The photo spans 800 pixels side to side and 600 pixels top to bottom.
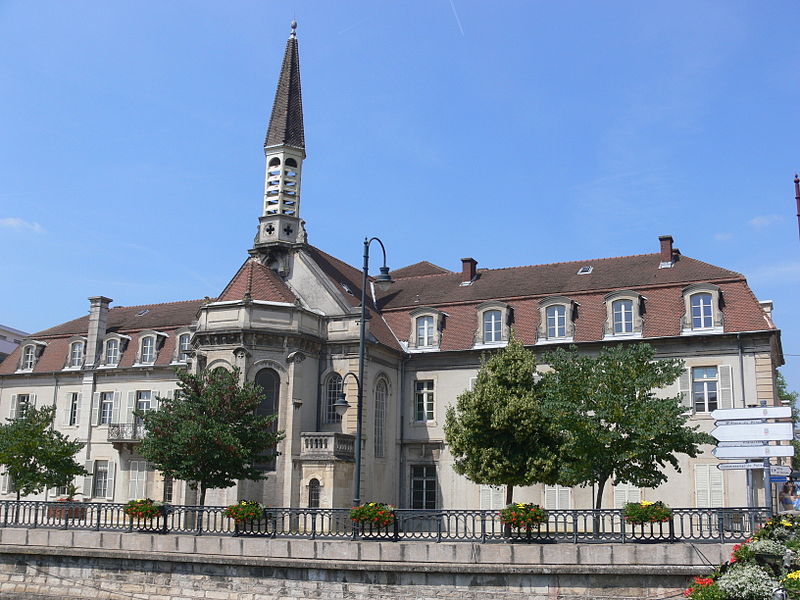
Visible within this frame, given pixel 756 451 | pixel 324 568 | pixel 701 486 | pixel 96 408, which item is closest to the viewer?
pixel 756 451

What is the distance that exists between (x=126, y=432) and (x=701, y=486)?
25.9 meters

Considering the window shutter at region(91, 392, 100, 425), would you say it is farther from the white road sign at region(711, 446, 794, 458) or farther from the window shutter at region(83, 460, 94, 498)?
the white road sign at region(711, 446, 794, 458)

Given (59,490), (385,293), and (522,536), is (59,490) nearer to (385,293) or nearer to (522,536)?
(385,293)

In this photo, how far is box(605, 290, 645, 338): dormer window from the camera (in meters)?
33.9

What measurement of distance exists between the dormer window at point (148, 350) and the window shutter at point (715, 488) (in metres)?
26.4

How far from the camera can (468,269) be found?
1585 inches

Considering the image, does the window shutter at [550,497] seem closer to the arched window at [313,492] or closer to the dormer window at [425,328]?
the dormer window at [425,328]

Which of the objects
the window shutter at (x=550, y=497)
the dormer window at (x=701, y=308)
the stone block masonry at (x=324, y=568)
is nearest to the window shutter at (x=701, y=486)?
the dormer window at (x=701, y=308)

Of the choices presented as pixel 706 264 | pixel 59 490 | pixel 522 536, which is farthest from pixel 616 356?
pixel 59 490

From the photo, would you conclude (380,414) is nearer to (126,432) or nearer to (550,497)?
(550,497)

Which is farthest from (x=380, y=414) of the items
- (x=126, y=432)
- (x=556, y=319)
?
(x=126, y=432)

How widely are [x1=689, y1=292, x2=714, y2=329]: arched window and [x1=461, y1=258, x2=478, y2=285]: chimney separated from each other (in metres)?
10.7

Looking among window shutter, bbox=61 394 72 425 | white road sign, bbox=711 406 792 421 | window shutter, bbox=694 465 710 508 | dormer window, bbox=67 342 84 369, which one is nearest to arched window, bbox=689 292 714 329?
window shutter, bbox=694 465 710 508

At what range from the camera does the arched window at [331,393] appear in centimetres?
3356
